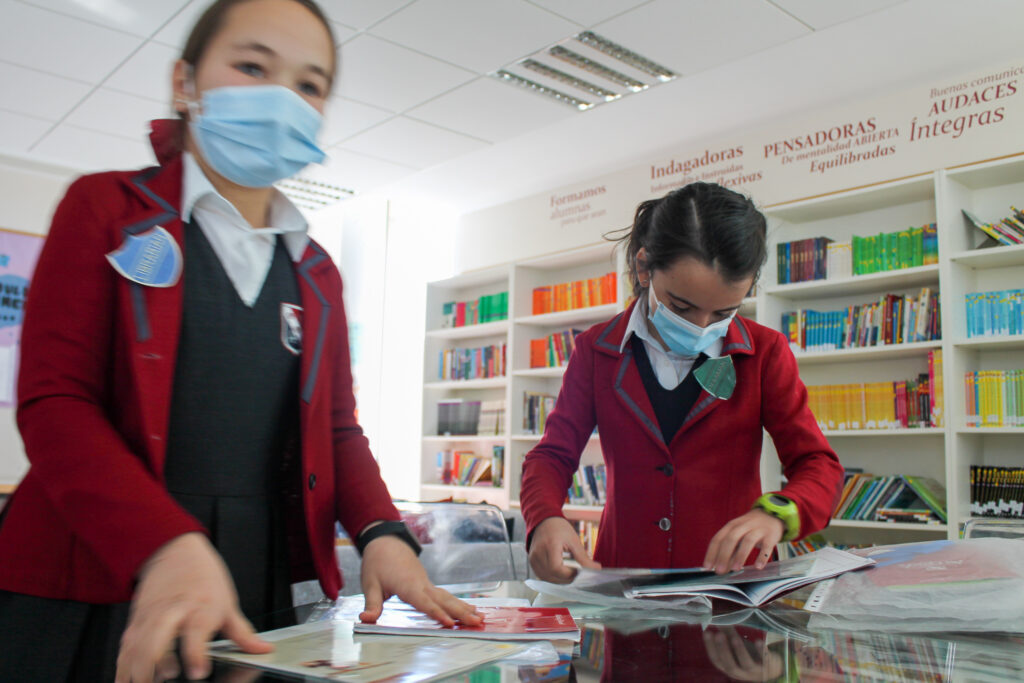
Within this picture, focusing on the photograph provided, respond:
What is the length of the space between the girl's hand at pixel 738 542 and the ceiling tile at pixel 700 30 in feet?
9.79

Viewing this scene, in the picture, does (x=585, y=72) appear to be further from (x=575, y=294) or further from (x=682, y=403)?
(x=682, y=403)

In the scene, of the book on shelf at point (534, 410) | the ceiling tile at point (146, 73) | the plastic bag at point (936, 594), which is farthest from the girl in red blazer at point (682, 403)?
the book on shelf at point (534, 410)

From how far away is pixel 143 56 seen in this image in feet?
14.0

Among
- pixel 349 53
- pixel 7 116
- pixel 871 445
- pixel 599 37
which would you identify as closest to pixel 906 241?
pixel 871 445

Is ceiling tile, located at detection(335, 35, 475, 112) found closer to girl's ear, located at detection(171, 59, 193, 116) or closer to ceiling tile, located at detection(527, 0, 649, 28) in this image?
ceiling tile, located at detection(527, 0, 649, 28)

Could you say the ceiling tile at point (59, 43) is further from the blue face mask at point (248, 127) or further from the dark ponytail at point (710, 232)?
the blue face mask at point (248, 127)

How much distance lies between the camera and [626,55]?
416cm

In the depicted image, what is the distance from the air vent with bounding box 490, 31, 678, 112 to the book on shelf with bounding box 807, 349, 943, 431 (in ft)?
6.02

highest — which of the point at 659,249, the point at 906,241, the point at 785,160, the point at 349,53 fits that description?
the point at 349,53

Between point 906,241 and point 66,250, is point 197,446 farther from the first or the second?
point 906,241

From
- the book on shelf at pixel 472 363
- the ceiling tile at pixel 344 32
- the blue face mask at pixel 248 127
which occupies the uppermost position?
the ceiling tile at pixel 344 32

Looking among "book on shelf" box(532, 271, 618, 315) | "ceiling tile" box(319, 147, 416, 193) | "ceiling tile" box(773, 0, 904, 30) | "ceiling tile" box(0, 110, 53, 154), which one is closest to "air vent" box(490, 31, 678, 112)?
"ceiling tile" box(773, 0, 904, 30)

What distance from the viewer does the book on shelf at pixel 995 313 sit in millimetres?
3676

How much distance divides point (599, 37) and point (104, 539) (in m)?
3.79
